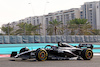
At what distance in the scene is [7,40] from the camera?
3628 centimetres

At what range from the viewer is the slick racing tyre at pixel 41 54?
10.5m

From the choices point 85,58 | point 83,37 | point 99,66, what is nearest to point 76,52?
point 85,58

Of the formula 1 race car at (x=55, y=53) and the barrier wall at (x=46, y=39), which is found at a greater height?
the barrier wall at (x=46, y=39)

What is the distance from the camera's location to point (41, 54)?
34.8 feet

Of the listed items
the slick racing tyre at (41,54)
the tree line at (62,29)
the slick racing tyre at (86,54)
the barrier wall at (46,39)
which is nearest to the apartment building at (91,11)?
the tree line at (62,29)

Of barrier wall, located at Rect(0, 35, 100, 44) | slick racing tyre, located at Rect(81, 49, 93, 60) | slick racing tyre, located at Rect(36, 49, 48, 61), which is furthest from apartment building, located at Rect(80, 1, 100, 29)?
slick racing tyre, located at Rect(36, 49, 48, 61)

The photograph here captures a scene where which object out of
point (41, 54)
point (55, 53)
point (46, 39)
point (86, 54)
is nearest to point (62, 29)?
point (46, 39)

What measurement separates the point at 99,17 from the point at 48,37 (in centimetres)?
7701

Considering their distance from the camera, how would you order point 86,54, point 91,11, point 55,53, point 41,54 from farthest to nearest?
point 91,11
point 86,54
point 55,53
point 41,54

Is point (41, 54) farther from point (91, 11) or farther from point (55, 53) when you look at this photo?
point (91, 11)

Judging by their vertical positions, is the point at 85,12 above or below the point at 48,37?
above

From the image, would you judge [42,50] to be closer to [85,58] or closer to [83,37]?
[85,58]

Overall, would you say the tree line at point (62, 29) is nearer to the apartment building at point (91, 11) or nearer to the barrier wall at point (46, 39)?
the barrier wall at point (46, 39)

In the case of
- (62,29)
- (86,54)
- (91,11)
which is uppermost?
(91,11)
